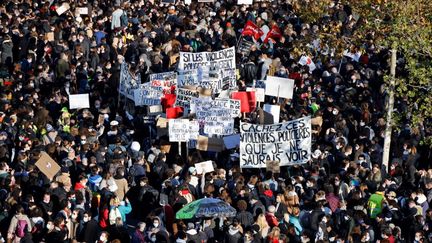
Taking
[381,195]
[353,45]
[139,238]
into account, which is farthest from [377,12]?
[139,238]

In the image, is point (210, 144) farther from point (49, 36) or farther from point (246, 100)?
point (49, 36)

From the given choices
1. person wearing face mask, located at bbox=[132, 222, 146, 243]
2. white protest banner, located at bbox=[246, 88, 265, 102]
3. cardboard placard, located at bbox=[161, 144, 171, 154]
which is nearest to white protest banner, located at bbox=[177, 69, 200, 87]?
white protest banner, located at bbox=[246, 88, 265, 102]

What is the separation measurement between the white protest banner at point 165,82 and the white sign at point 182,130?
9.07ft

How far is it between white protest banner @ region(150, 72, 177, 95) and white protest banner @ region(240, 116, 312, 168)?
4051mm

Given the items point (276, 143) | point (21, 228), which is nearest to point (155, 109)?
point (276, 143)

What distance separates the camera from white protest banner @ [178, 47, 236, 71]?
39.2 m

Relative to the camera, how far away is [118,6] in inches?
1816

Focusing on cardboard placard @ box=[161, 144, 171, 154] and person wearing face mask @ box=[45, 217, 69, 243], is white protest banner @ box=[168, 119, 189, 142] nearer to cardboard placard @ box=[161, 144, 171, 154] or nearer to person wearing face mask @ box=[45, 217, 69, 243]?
cardboard placard @ box=[161, 144, 171, 154]

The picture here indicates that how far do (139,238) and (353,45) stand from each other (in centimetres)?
1124

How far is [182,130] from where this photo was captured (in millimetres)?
35250

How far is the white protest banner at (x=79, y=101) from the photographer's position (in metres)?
37.9

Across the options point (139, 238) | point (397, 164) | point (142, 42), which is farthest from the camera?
point (142, 42)

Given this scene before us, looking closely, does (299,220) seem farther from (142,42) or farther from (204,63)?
(142,42)

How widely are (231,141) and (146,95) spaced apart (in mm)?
3378
